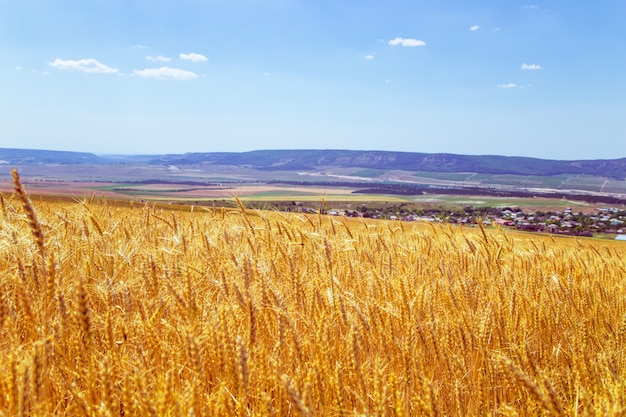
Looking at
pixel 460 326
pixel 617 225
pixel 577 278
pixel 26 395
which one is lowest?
pixel 617 225

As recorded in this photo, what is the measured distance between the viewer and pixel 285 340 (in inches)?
68.0

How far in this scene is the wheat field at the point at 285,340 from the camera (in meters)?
1.08

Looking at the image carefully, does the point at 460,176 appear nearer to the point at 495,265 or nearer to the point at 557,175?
the point at 557,175

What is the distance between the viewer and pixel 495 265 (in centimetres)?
339

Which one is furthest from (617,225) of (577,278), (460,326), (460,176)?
(460,176)

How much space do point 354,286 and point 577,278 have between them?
210 centimetres

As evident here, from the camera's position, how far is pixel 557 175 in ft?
606

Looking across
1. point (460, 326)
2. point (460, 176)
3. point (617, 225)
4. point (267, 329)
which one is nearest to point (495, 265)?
point (460, 326)

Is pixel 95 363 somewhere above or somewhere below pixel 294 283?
below

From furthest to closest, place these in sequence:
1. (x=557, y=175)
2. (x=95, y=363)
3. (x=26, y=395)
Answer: (x=557, y=175) → (x=95, y=363) → (x=26, y=395)

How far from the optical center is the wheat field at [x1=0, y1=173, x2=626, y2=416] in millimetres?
1076

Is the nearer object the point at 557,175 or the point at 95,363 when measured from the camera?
the point at 95,363

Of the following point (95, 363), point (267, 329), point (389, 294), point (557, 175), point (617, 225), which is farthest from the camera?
point (557, 175)

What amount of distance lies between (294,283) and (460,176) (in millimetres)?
194755
